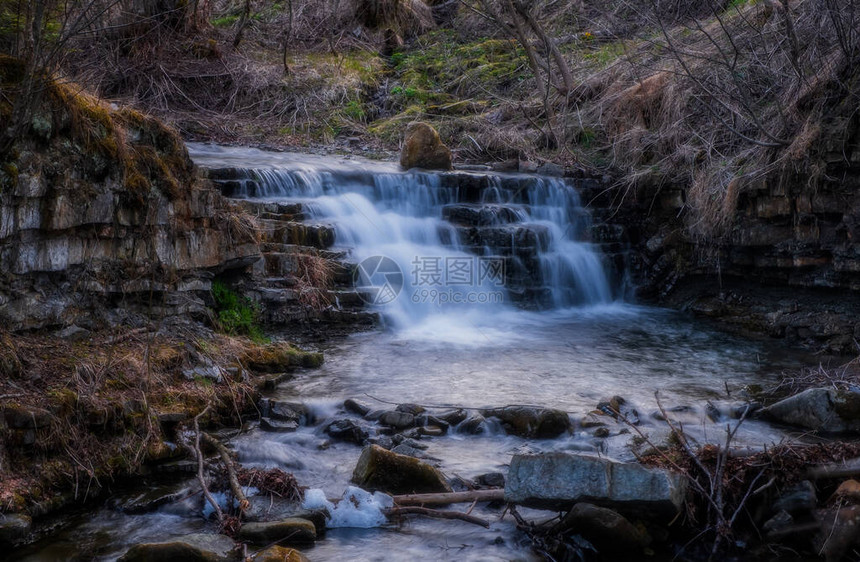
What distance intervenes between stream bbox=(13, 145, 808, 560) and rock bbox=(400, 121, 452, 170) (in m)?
0.36

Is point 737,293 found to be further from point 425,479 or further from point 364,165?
point 425,479

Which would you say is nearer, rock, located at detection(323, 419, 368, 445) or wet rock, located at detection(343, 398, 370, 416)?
rock, located at detection(323, 419, 368, 445)

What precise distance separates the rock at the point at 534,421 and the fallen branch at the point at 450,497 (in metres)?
1.25

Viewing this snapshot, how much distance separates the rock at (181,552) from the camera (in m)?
3.31

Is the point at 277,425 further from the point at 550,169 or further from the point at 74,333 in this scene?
the point at 550,169

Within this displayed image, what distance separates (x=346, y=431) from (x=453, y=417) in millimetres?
797

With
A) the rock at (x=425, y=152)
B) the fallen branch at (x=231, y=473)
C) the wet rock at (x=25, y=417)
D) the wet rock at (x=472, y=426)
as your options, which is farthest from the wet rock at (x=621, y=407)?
the rock at (x=425, y=152)

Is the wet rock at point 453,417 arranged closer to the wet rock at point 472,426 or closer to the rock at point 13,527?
→ the wet rock at point 472,426

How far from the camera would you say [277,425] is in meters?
5.19

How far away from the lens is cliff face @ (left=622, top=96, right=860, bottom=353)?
25.9 ft

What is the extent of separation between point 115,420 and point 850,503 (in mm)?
3981

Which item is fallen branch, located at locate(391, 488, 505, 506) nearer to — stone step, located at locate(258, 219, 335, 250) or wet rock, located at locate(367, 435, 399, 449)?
wet rock, located at locate(367, 435, 399, 449)

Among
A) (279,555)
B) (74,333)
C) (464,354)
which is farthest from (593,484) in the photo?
(464,354)

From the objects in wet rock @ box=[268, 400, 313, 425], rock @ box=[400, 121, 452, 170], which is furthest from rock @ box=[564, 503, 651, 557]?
rock @ box=[400, 121, 452, 170]
